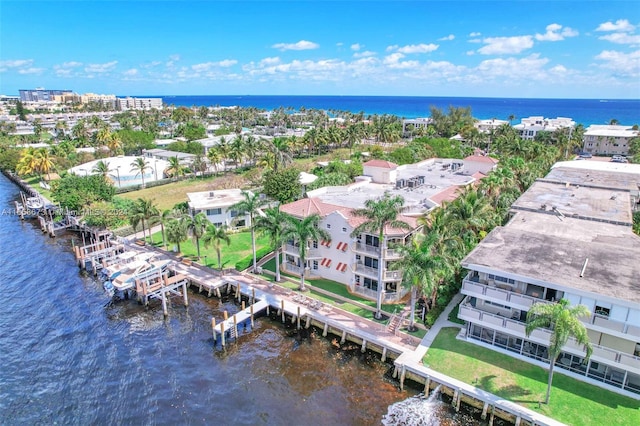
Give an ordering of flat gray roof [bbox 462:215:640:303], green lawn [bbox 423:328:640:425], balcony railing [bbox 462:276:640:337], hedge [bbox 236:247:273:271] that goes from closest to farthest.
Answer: green lawn [bbox 423:328:640:425] < balcony railing [bbox 462:276:640:337] < flat gray roof [bbox 462:215:640:303] < hedge [bbox 236:247:273:271]

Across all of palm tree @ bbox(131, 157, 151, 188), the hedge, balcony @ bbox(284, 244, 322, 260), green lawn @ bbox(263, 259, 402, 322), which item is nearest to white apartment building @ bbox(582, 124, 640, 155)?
balcony @ bbox(284, 244, 322, 260)

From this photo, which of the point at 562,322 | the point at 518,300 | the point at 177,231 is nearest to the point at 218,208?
the point at 177,231

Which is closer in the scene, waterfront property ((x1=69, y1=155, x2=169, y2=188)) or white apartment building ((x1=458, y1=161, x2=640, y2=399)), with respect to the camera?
white apartment building ((x1=458, y1=161, x2=640, y2=399))

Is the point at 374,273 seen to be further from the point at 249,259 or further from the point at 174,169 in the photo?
the point at 174,169

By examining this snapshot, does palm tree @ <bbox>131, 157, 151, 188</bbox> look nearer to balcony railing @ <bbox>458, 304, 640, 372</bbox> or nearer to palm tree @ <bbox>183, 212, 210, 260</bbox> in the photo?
palm tree @ <bbox>183, 212, 210, 260</bbox>

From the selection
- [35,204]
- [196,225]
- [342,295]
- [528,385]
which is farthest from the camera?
[35,204]

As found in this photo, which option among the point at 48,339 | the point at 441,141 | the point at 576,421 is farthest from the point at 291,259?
the point at 441,141
